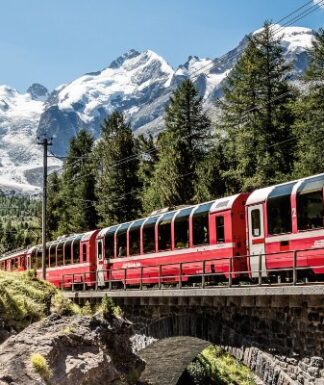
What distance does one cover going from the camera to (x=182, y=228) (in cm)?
2605

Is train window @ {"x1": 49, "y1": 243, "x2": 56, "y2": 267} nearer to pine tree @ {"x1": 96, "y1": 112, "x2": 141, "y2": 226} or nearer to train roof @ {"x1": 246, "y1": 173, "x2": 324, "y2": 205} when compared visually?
pine tree @ {"x1": 96, "y1": 112, "x2": 141, "y2": 226}

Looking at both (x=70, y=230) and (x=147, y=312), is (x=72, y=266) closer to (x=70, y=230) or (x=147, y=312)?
(x=147, y=312)

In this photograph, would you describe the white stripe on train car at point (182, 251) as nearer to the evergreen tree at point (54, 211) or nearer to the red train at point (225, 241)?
the red train at point (225, 241)

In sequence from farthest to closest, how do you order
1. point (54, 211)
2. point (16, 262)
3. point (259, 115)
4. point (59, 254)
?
point (54, 211) < point (16, 262) < point (259, 115) < point (59, 254)

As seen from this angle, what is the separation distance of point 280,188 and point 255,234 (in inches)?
79.4

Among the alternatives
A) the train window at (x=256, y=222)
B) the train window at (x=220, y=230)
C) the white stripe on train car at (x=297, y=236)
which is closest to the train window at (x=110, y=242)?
the train window at (x=220, y=230)

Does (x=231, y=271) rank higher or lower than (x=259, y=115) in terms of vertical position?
lower

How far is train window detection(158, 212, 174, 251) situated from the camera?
27.0 metres

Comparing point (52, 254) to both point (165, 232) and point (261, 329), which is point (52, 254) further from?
point (261, 329)

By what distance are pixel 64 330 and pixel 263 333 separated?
5.63m

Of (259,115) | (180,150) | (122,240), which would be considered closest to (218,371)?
(122,240)

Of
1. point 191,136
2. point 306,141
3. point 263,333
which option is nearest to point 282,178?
point 306,141

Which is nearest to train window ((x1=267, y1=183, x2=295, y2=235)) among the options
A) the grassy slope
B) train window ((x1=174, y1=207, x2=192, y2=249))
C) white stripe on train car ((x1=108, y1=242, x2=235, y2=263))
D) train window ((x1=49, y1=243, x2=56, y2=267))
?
white stripe on train car ((x1=108, y1=242, x2=235, y2=263))

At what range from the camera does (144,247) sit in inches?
1146
